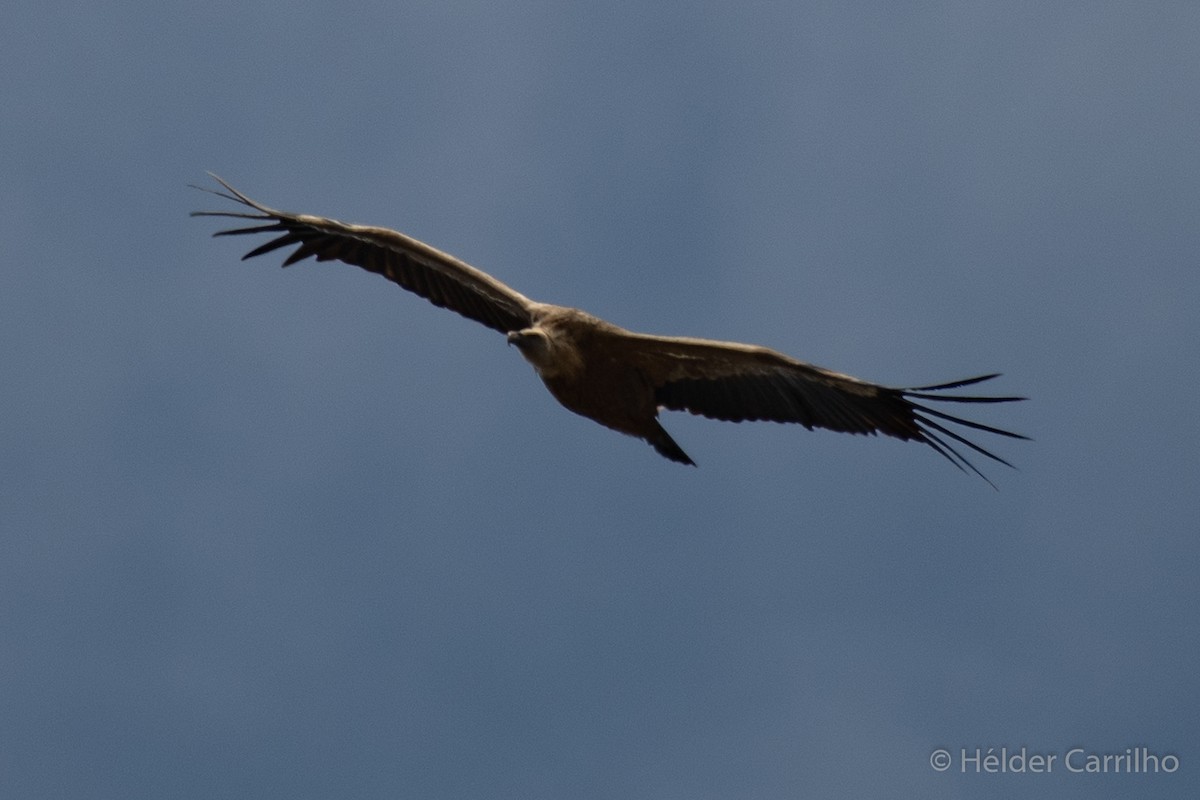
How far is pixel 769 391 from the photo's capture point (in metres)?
11.7

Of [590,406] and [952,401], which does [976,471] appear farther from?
[590,406]

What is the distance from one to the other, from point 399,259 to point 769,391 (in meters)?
3.25

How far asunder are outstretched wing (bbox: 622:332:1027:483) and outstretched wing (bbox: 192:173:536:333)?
1.34 m

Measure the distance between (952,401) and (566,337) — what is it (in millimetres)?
2669

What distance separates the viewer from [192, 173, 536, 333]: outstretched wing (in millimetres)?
12727

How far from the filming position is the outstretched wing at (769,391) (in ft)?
36.5

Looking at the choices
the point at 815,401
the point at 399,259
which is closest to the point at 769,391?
the point at 815,401

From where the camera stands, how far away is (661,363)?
11.7 m

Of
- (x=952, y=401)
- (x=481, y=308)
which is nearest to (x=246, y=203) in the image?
(x=481, y=308)

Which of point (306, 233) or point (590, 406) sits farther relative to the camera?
point (306, 233)

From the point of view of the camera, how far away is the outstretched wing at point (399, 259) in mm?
12727

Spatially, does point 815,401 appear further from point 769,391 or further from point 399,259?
point 399,259

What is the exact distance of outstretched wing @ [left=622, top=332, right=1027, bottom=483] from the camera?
11125 millimetres

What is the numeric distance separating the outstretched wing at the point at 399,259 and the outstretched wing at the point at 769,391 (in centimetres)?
134
